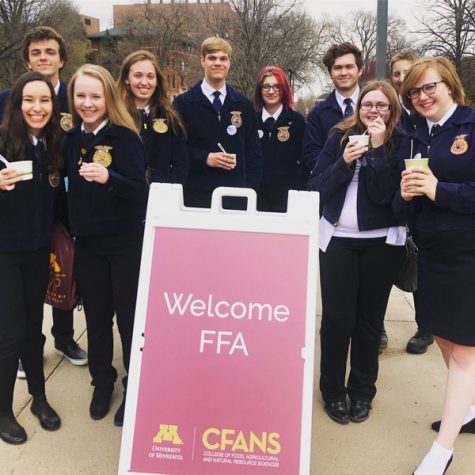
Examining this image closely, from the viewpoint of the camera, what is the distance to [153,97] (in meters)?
3.46

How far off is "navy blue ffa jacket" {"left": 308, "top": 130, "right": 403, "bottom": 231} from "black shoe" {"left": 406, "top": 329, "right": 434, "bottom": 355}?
5.20 feet

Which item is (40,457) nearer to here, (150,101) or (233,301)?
(233,301)

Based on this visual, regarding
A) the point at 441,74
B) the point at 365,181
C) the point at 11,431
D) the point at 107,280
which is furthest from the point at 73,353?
the point at 441,74

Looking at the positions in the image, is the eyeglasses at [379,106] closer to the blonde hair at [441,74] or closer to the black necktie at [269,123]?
the blonde hair at [441,74]

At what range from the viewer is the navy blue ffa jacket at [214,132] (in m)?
3.79

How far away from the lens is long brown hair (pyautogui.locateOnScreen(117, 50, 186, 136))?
3355mm

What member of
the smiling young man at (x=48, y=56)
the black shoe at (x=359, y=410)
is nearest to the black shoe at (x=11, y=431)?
the smiling young man at (x=48, y=56)

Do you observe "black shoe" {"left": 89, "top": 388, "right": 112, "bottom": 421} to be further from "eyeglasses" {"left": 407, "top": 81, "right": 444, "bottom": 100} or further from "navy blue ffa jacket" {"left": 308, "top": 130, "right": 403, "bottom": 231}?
"eyeglasses" {"left": 407, "top": 81, "right": 444, "bottom": 100}

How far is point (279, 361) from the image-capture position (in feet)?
6.87

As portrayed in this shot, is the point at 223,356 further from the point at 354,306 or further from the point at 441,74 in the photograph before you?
the point at 441,74

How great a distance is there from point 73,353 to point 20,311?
115 centimetres

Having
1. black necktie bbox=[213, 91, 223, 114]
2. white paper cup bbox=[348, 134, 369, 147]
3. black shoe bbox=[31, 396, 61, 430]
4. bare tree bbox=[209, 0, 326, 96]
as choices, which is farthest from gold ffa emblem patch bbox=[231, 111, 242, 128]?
bare tree bbox=[209, 0, 326, 96]

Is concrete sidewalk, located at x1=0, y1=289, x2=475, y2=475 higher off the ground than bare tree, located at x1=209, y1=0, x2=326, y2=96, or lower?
lower

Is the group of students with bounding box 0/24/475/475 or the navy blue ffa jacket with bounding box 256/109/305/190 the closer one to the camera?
the group of students with bounding box 0/24/475/475
